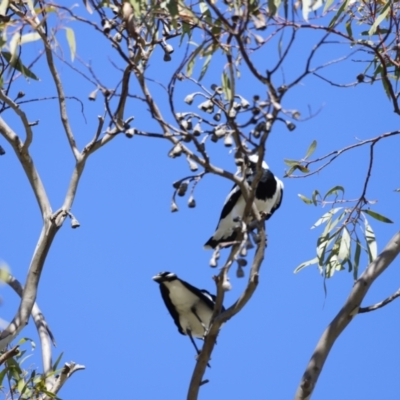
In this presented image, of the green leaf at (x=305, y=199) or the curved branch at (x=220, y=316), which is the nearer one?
the curved branch at (x=220, y=316)

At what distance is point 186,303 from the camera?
4137mm

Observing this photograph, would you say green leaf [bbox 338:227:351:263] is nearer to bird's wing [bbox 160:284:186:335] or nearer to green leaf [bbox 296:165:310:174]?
green leaf [bbox 296:165:310:174]

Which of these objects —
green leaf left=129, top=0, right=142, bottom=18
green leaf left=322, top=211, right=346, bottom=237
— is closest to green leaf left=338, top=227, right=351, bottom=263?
green leaf left=322, top=211, right=346, bottom=237

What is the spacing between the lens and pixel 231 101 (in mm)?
2156

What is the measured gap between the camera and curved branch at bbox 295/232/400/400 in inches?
97.7

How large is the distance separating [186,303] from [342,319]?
1613 millimetres

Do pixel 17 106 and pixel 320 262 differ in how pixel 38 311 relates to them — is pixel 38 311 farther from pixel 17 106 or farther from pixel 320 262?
pixel 320 262

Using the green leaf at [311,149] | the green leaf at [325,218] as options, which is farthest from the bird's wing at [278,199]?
the green leaf at [311,149]

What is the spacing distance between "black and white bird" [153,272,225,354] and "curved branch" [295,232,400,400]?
4.58 ft

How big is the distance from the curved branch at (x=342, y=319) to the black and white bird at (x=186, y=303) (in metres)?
1.40

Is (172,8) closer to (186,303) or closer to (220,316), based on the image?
(220,316)

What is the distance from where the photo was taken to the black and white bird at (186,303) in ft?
13.1

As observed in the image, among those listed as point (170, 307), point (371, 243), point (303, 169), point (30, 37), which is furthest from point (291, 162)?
point (170, 307)

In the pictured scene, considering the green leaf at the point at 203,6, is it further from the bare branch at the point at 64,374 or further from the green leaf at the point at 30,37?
the bare branch at the point at 64,374
